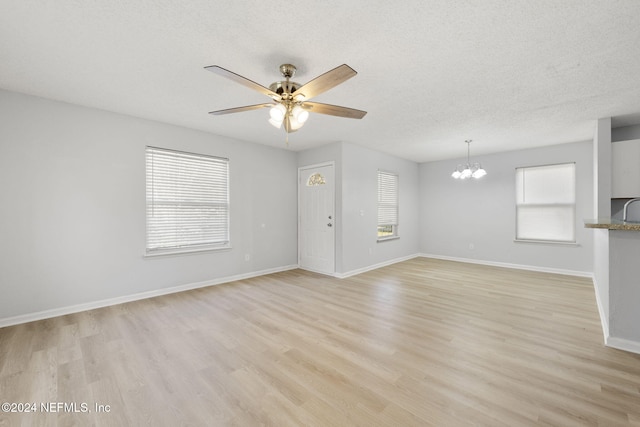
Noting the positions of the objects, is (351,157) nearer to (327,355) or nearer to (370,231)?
(370,231)

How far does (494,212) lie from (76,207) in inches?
301

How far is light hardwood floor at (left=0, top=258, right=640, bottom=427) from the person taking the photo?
167 centimetres

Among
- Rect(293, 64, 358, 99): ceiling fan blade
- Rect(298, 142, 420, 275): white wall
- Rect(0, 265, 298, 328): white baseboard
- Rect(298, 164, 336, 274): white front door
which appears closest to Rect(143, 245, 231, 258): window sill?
Rect(0, 265, 298, 328): white baseboard

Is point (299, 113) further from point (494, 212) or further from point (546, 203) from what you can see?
point (546, 203)

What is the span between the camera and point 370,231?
5734mm

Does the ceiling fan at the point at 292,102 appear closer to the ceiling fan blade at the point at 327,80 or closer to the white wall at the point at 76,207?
the ceiling fan blade at the point at 327,80

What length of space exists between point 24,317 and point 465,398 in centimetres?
460

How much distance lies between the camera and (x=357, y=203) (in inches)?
213

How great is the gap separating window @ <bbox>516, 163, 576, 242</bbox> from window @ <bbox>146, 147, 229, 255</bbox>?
20.3ft

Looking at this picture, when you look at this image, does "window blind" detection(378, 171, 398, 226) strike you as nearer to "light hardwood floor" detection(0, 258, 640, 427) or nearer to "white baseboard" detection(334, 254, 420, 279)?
"white baseboard" detection(334, 254, 420, 279)

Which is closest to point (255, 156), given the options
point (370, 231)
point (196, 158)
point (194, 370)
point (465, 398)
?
point (196, 158)

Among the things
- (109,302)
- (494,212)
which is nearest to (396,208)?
(494,212)

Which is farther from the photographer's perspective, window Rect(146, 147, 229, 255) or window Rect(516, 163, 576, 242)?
window Rect(516, 163, 576, 242)

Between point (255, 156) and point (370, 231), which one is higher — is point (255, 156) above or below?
above
